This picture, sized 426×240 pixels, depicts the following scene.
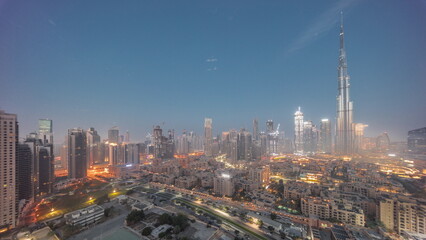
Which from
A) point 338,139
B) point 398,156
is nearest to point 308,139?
point 338,139

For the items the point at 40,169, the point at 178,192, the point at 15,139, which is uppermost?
the point at 15,139

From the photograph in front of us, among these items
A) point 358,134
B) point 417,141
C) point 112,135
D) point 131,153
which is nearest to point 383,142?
point 358,134

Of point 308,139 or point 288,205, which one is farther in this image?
point 308,139

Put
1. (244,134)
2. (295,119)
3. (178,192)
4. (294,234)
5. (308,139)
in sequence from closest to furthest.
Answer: (294,234) < (178,192) < (244,134) < (308,139) < (295,119)

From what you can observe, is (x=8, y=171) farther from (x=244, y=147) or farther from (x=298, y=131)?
(x=298, y=131)

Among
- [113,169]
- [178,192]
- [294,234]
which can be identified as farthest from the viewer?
[113,169]

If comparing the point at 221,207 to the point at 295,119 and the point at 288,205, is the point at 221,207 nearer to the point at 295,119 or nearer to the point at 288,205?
the point at 288,205

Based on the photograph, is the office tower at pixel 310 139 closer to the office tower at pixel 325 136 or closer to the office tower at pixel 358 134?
the office tower at pixel 325 136
